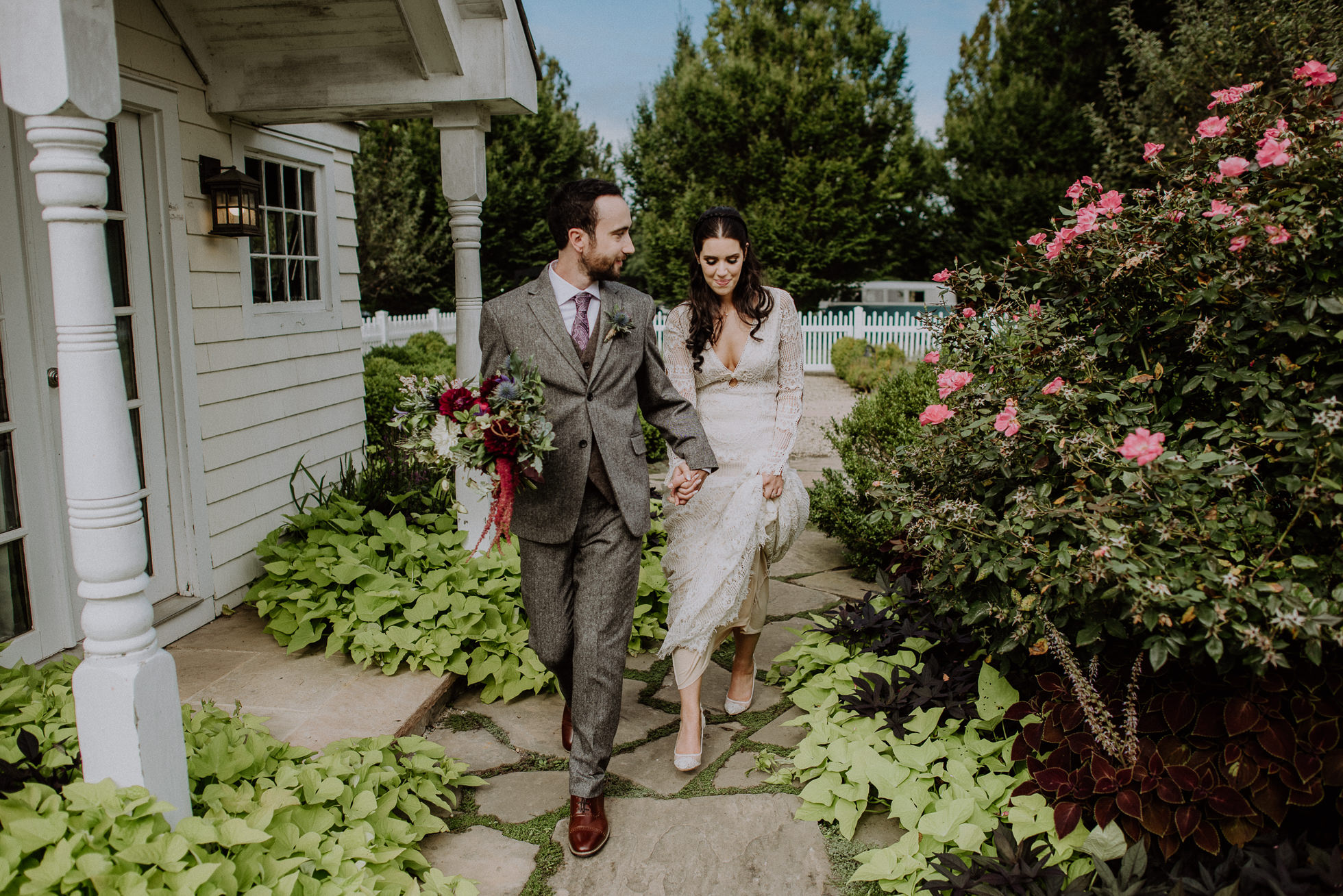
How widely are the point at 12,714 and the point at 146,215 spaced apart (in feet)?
8.17

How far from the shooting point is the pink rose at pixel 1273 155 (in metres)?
2.15

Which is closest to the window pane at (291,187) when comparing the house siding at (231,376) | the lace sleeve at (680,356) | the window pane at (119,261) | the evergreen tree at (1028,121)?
the house siding at (231,376)

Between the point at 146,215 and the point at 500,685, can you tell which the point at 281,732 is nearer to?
the point at 500,685

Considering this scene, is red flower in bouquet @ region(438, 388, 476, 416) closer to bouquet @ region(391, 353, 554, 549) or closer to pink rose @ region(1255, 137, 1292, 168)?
bouquet @ region(391, 353, 554, 549)

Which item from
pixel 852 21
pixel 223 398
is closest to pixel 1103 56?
pixel 852 21

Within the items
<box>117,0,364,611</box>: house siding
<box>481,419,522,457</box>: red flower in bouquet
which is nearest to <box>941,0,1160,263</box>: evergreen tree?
<box>117,0,364,611</box>: house siding

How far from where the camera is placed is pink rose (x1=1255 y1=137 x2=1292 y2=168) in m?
2.15

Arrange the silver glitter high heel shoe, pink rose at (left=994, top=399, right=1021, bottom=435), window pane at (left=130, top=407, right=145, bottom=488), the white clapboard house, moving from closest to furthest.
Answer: the white clapboard house < pink rose at (left=994, top=399, right=1021, bottom=435) < the silver glitter high heel shoe < window pane at (left=130, top=407, right=145, bottom=488)

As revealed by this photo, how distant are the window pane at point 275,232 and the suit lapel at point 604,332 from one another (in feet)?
10.4

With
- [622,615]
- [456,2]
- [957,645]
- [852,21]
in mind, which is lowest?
[957,645]

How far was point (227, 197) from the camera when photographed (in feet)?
14.7

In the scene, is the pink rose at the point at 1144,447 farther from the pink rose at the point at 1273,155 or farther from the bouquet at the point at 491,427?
the bouquet at the point at 491,427

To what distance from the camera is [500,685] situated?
380cm

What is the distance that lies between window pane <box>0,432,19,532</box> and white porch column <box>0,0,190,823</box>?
1.68 metres
